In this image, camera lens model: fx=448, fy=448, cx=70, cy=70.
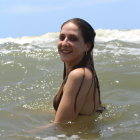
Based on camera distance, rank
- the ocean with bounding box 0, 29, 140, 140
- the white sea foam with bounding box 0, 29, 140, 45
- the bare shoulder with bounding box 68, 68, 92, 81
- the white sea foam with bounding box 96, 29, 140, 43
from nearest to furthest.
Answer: the bare shoulder with bounding box 68, 68, 92, 81 → the ocean with bounding box 0, 29, 140, 140 → the white sea foam with bounding box 0, 29, 140, 45 → the white sea foam with bounding box 96, 29, 140, 43

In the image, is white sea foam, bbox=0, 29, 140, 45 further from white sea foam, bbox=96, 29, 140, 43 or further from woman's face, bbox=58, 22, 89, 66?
woman's face, bbox=58, 22, 89, 66

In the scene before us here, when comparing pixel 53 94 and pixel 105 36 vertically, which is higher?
pixel 53 94

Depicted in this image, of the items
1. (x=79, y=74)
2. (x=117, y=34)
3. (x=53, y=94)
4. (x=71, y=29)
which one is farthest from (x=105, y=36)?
(x=79, y=74)

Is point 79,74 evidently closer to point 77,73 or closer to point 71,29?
point 77,73

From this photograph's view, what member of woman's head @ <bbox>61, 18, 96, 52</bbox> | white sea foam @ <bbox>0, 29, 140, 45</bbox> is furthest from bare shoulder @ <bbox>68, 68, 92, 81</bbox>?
white sea foam @ <bbox>0, 29, 140, 45</bbox>

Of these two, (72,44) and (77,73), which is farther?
(72,44)

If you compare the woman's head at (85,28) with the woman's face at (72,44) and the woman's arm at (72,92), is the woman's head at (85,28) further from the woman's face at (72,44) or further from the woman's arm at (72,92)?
the woman's arm at (72,92)

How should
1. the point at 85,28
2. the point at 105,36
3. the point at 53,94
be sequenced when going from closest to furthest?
the point at 85,28 → the point at 53,94 → the point at 105,36

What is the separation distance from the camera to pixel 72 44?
458 centimetres

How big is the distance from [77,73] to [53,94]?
9.34 ft

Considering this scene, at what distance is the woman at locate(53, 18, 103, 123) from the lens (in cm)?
439

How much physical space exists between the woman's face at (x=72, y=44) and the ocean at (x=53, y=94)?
0.64 m

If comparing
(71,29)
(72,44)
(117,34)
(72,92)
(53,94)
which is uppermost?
(71,29)

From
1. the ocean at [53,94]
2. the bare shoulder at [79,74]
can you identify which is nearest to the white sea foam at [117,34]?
the ocean at [53,94]
